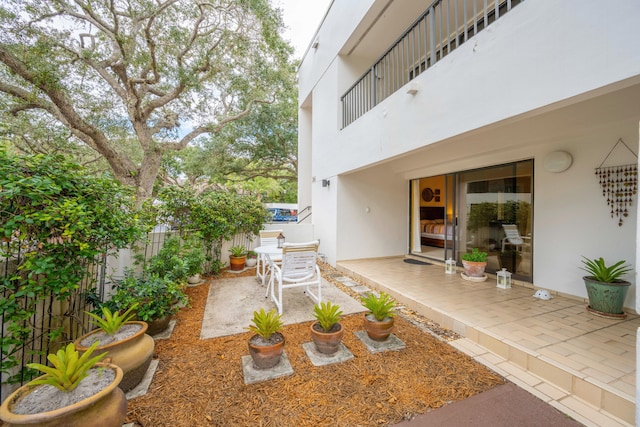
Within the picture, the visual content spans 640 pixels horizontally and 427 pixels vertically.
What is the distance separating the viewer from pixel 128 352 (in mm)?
→ 2303

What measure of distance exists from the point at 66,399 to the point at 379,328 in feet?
8.99

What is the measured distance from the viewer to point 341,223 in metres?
6.82

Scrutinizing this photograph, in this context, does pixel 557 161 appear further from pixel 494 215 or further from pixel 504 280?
pixel 504 280

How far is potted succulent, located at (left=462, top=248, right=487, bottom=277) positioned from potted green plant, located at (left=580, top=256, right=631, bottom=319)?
1.59m

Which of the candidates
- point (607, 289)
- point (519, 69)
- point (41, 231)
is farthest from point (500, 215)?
point (41, 231)

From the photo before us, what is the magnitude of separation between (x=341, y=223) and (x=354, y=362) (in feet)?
14.3

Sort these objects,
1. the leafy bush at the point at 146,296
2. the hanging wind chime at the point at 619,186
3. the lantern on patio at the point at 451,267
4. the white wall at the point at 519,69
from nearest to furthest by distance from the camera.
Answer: the white wall at the point at 519,69 → the leafy bush at the point at 146,296 → the hanging wind chime at the point at 619,186 → the lantern on patio at the point at 451,267

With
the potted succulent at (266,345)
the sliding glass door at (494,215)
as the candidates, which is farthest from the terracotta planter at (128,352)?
the sliding glass door at (494,215)

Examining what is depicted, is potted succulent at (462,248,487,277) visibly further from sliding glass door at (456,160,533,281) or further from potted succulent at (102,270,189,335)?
potted succulent at (102,270,189,335)

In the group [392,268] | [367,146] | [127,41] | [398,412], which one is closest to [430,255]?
[392,268]

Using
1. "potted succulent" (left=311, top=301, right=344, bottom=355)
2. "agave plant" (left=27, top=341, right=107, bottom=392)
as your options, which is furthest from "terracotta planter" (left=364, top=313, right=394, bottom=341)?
"agave plant" (left=27, top=341, right=107, bottom=392)

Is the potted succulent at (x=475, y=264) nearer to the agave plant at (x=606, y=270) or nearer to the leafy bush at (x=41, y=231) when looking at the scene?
the agave plant at (x=606, y=270)

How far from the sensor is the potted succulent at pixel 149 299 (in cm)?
294

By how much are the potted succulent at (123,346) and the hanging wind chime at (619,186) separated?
6.23 metres
